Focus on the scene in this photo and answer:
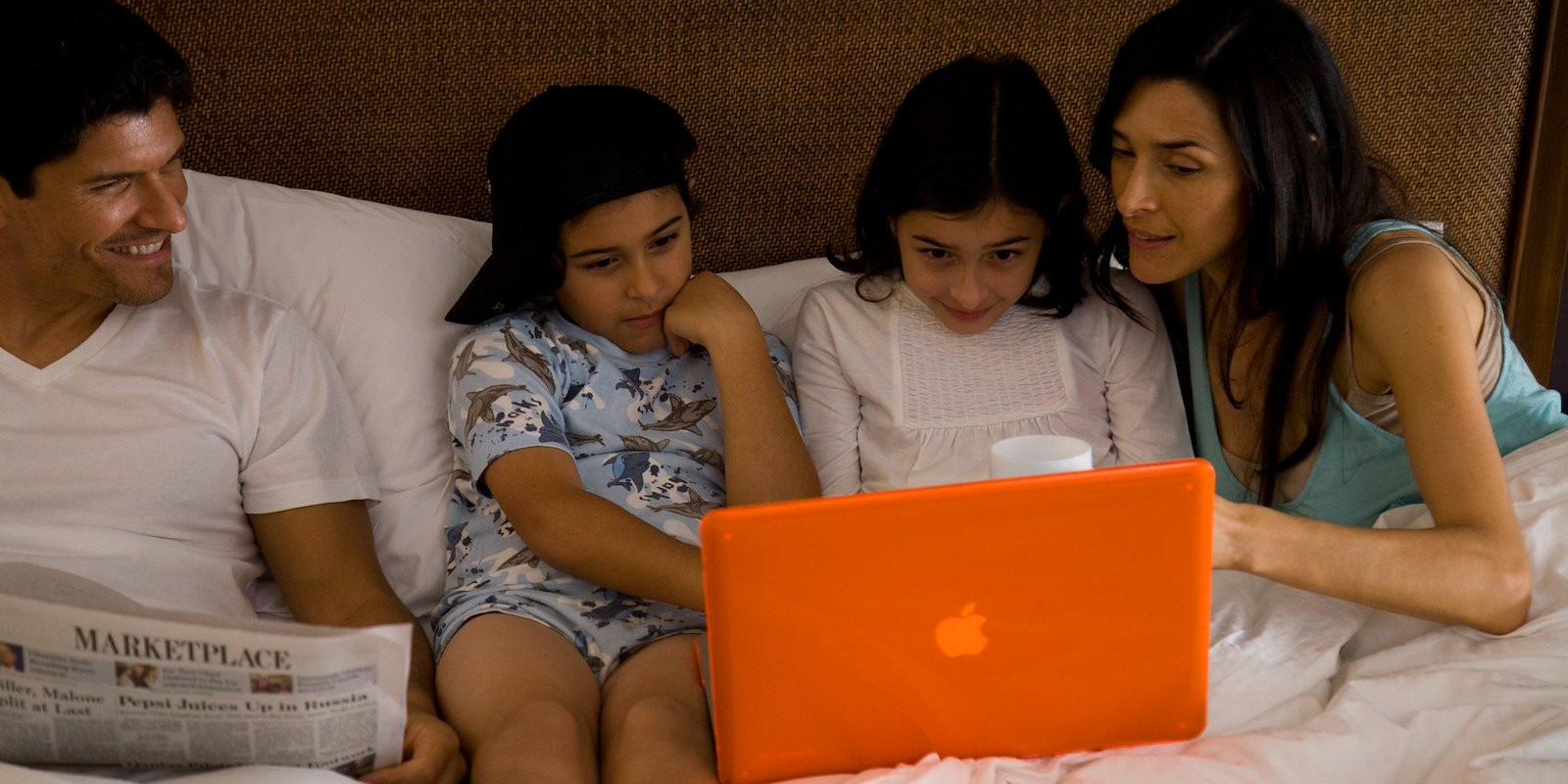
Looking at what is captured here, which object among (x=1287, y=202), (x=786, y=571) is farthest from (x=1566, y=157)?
(x=786, y=571)

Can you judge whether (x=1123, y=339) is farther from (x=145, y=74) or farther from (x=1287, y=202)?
(x=145, y=74)

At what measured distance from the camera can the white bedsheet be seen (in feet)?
3.36

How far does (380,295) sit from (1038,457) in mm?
971

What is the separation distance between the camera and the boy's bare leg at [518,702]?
114cm

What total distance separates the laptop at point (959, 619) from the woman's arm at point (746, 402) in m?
0.51

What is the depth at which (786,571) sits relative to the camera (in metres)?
0.90

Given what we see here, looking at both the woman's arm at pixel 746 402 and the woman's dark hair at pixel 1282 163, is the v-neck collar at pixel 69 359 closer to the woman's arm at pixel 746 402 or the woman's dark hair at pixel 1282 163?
the woman's arm at pixel 746 402

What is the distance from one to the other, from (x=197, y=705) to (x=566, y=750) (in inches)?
12.7

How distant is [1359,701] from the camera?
1.13 m

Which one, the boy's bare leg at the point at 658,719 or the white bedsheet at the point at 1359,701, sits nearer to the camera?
the white bedsheet at the point at 1359,701

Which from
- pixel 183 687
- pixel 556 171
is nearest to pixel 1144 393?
pixel 556 171

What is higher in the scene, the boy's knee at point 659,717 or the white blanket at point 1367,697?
the white blanket at point 1367,697

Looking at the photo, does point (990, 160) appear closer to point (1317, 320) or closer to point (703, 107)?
point (1317, 320)

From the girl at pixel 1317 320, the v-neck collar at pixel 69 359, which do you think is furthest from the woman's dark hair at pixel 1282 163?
the v-neck collar at pixel 69 359
